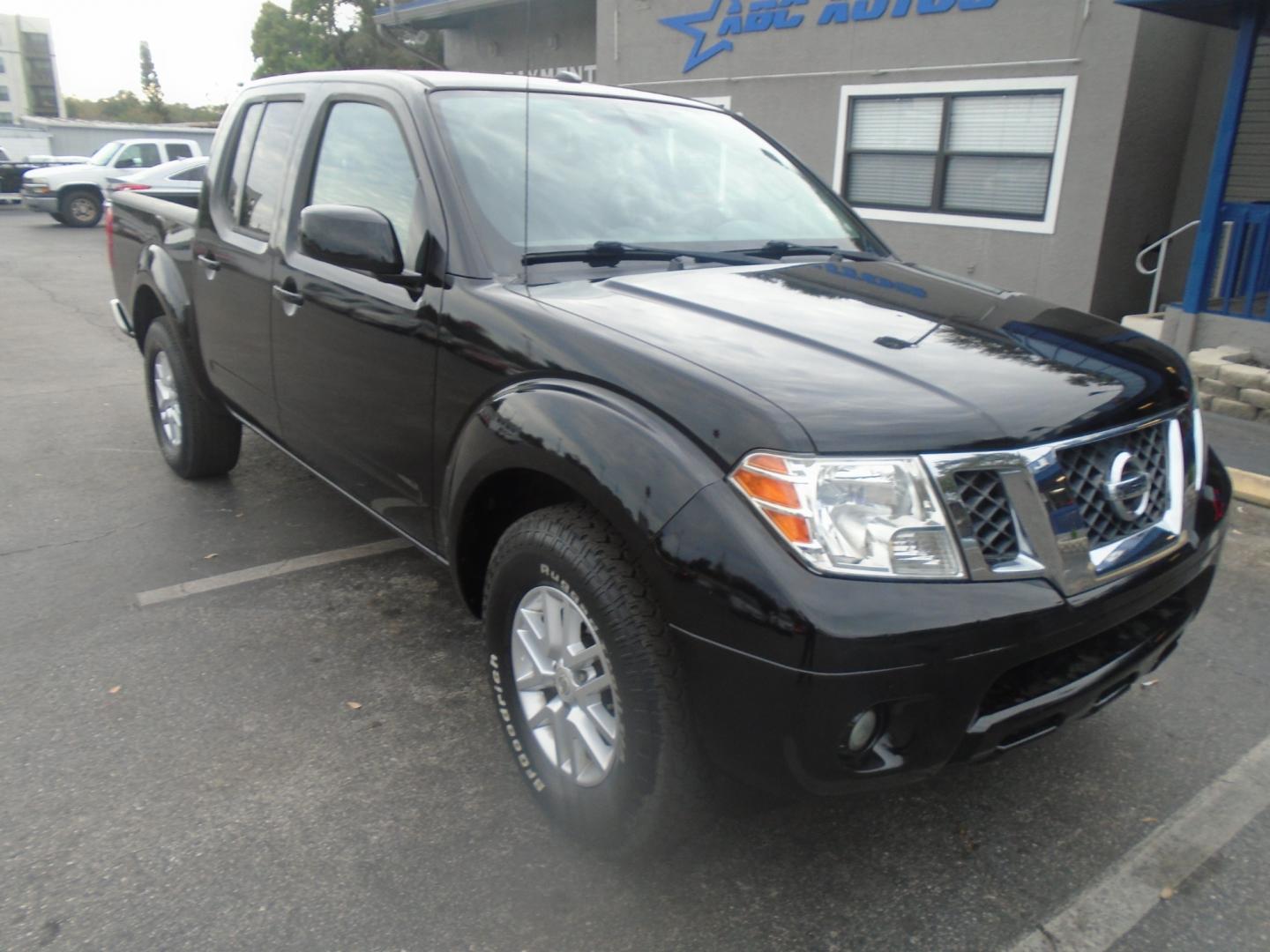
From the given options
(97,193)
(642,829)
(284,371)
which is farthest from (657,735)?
(97,193)

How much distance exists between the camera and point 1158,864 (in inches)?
96.2

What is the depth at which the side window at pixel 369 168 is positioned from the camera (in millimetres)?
3000

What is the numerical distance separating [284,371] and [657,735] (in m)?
2.27

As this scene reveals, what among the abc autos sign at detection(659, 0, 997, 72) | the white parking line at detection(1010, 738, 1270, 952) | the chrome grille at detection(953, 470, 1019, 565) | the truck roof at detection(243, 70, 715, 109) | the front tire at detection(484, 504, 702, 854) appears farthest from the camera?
the abc autos sign at detection(659, 0, 997, 72)

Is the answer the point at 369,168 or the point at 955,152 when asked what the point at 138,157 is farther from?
the point at 369,168

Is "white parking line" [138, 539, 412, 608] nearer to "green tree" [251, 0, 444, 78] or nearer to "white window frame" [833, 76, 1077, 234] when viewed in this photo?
"white window frame" [833, 76, 1077, 234]

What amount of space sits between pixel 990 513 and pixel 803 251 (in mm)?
1585

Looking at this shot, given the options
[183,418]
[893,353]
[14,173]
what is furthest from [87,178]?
[893,353]

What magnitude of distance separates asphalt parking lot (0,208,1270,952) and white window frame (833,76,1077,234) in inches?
239

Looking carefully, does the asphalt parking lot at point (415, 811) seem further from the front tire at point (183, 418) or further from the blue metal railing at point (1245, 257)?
the blue metal railing at point (1245, 257)

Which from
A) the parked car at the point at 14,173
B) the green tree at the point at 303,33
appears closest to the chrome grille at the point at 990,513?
the parked car at the point at 14,173

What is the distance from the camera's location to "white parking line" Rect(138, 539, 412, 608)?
3.88 meters

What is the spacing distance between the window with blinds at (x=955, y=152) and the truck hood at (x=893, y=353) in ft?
23.6

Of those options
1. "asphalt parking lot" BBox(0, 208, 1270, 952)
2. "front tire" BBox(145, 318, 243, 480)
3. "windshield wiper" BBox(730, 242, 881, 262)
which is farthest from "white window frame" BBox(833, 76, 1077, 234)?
"front tire" BBox(145, 318, 243, 480)
